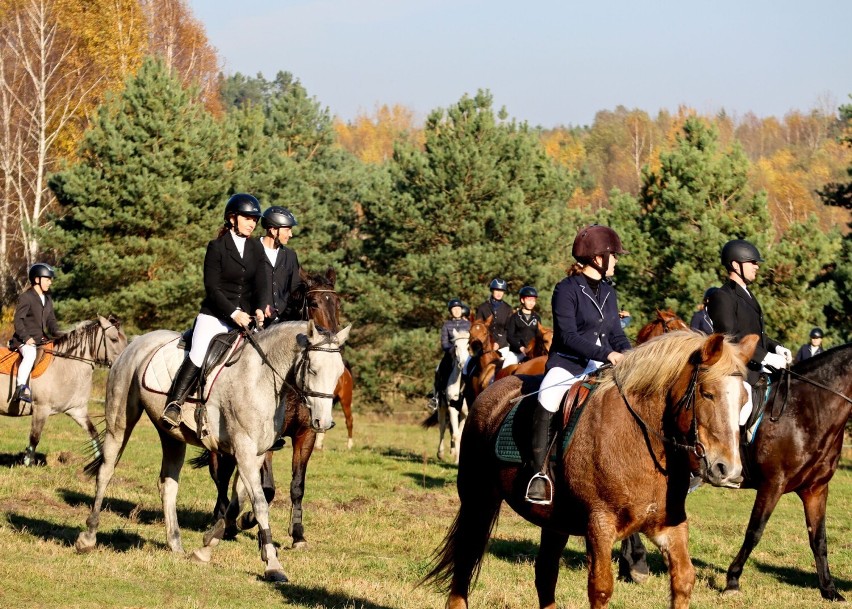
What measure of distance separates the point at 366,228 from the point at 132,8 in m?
17.3

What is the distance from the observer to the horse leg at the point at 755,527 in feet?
30.6

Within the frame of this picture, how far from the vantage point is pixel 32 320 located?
51.2 feet

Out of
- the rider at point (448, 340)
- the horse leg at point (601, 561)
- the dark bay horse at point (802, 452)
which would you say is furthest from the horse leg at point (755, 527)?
the rider at point (448, 340)

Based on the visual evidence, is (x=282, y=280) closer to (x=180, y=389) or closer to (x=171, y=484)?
(x=180, y=389)

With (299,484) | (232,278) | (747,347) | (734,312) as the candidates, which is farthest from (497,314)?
(747,347)

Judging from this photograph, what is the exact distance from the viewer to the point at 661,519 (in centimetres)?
601

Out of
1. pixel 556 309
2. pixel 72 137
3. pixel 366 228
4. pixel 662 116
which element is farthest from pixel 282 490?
pixel 662 116

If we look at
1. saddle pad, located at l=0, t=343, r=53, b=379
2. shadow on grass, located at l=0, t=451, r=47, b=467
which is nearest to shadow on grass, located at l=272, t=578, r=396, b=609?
shadow on grass, located at l=0, t=451, r=47, b=467

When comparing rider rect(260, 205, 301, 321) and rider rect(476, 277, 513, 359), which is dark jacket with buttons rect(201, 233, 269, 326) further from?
rider rect(476, 277, 513, 359)

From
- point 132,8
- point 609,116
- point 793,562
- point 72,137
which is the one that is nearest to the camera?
point 793,562

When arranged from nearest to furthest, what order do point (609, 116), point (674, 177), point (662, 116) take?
point (674, 177)
point (662, 116)
point (609, 116)

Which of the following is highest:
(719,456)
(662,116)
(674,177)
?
(662,116)

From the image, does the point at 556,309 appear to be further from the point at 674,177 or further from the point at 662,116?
the point at 662,116

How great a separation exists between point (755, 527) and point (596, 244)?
13.1 feet
